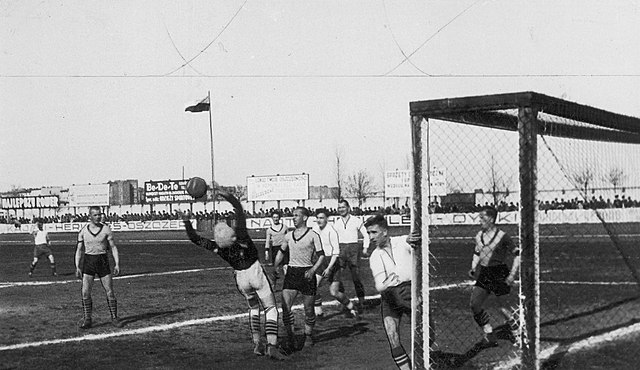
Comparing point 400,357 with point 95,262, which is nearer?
point 400,357

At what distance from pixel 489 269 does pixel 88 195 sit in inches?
3245

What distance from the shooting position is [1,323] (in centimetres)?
1138

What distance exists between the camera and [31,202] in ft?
295

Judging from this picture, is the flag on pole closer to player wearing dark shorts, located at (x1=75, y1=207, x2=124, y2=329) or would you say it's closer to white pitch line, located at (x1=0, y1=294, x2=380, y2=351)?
white pitch line, located at (x1=0, y1=294, x2=380, y2=351)

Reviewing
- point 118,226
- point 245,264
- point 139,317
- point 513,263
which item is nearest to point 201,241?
point 245,264

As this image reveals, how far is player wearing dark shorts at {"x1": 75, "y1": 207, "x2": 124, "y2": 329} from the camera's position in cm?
1084

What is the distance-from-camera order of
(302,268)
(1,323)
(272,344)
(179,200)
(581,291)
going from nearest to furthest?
(272,344), (302,268), (1,323), (581,291), (179,200)

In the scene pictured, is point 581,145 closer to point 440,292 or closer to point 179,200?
point 440,292

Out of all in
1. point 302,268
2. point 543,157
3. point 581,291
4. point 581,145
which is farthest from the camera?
point 581,291

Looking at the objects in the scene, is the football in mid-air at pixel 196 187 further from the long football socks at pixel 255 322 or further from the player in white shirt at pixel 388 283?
the player in white shirt at pixel 388 283

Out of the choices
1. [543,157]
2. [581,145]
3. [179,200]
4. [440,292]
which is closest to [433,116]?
[543,157]

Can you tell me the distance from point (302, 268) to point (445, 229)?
33.6 metres

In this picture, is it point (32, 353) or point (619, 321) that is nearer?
point (32, 353)

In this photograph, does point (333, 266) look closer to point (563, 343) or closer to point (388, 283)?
point (563, 343)
